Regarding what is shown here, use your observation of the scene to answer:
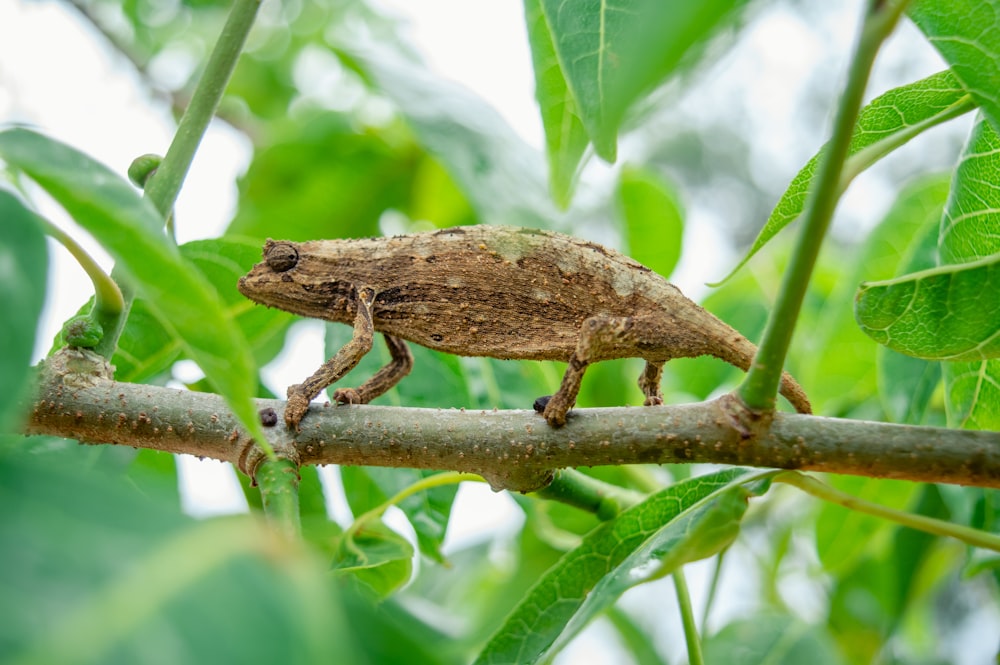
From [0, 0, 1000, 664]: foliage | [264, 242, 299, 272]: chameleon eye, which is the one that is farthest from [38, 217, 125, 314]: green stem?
[264, 242, 299, 272]: chameleon eye

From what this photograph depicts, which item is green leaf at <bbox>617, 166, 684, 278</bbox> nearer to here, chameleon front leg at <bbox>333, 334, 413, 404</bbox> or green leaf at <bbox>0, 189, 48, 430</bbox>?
chameleon front leg at <bbox>333, 334, 413, 404</bbox>

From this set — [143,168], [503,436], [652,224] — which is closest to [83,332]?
[143,168]

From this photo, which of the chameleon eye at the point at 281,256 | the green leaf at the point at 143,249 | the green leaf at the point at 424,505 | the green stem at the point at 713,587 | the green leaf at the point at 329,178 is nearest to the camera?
the green leaf at the point at 143,249

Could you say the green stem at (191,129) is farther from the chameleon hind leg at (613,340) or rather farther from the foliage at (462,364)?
the chameleon hind leg at (613,340)

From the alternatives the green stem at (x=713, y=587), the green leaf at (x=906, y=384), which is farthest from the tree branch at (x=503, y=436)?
the green leaf at (x=906, y=384)

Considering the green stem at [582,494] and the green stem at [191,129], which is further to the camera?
the green stem at [582,494]

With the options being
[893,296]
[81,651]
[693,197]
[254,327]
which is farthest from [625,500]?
[693,197]
